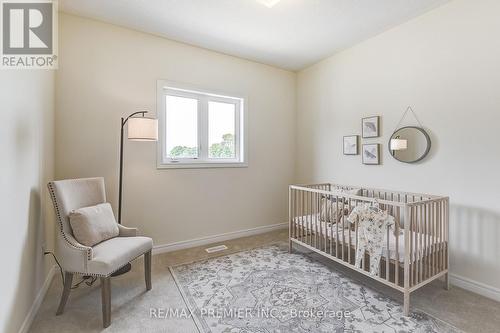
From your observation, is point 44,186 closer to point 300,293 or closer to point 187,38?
point 187,38

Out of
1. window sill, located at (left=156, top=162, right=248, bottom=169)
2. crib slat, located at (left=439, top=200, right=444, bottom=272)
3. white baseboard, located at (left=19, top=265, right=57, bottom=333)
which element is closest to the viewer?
white baseboard, located at (left=19, top=265, right=57, bottom=333)

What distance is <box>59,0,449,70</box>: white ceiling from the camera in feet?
7.43

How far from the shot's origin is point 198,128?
3.24 metres

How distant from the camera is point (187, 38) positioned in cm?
292

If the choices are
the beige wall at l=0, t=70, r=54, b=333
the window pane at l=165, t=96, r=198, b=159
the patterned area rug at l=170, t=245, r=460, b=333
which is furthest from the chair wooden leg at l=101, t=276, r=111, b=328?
the window pane at l=165, t=96, r=198, b=159

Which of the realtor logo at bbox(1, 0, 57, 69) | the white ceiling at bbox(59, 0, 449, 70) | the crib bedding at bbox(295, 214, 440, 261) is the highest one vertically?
the white ceiling at bbox(59, 0, 449, 70)

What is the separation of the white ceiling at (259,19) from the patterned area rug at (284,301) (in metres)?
2.59

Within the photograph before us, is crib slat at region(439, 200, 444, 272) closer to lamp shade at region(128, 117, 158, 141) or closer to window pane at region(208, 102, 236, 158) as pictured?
window pane at region(208, 102, 236, 158)

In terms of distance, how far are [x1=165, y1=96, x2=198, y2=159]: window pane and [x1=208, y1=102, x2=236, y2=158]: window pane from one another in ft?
0.72

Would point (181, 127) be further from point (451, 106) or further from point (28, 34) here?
point (451, 106)

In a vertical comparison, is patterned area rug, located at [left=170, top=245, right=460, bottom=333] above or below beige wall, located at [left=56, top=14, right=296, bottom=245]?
below

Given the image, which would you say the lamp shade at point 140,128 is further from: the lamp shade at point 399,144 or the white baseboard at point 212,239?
the lamp shade at point 399,144

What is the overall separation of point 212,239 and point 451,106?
9.93ft

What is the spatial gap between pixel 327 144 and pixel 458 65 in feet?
5.38
